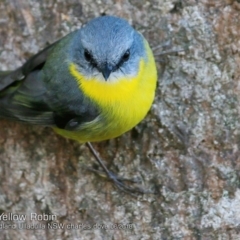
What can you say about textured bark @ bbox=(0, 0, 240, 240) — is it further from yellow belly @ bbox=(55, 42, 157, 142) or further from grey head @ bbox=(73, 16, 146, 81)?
grey head @ bbox=(73, 16, 146, 81)

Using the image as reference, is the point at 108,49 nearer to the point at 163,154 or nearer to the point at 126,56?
the point at 126,56

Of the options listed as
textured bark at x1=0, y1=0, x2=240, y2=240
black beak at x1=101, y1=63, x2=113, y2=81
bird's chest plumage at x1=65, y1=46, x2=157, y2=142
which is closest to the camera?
black beak at x1=101, y1=63, x2=113, y2=81

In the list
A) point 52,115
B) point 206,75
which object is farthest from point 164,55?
point 52,115

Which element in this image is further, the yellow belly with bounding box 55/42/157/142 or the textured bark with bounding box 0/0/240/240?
the textured bark with bounding box 0/0/240/240

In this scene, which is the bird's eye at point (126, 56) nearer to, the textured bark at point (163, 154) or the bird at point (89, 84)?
the bird at point (89, 84)

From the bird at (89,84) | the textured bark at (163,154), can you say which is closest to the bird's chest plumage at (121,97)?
the bird at (89,84)

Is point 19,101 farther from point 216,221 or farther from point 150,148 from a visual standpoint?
point 216,221

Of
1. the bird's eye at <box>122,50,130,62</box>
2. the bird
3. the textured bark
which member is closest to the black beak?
the bird

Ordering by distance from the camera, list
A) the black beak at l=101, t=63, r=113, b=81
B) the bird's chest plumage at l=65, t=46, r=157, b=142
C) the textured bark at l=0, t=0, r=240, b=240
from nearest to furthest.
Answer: the black beak at l=101, t=63, r=113, b=81, the bird's chest plumage at l=65, t=46, r=157, b=142, the textured bark at l=0, t=0, r=240, b=240
